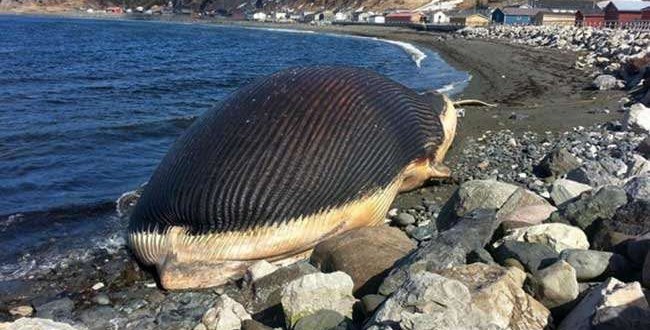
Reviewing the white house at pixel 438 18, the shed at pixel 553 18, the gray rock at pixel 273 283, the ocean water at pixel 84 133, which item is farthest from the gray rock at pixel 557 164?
the white house at pixel 438 18

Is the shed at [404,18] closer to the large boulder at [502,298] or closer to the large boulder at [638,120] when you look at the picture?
the large boulder at [638,120]

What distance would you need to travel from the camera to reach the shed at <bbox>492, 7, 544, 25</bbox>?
321 feet

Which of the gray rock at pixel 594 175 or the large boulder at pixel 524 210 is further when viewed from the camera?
the gray rock at pixel 594 175

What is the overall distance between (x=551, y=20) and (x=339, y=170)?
93.3 metres

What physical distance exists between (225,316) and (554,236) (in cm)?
337

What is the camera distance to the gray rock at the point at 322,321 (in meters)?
5.52

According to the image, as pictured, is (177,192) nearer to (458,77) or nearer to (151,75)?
(458,77)

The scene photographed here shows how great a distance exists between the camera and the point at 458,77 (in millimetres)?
29766

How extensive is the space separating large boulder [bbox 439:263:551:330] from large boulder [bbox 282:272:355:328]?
1.05 m

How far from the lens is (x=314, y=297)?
586 cm

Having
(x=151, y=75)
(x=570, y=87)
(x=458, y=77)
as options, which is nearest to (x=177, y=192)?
(x=570, y=87)

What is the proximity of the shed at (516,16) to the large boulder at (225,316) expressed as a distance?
97.2 m

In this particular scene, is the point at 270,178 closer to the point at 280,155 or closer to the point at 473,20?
the point at 280,155

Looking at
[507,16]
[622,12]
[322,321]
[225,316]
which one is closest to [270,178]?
[225,316]
